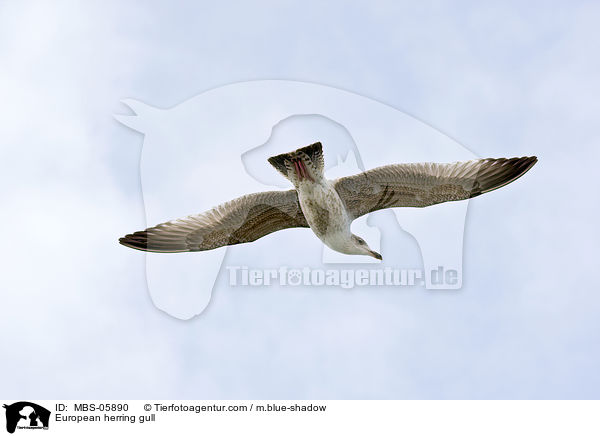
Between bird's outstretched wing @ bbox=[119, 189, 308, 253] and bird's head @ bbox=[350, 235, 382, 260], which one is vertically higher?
bird's outstretched wing @ bbox=[119, 189, 308, 253]

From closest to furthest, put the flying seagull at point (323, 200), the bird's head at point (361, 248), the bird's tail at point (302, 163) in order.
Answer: the bird's tail at point (302, 163), the flying seagull at point (323, 200), the bird's head at point (361, 248)

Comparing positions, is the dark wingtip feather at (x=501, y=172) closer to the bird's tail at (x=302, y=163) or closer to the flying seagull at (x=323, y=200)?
the flying seagull at (x=323, y=200)

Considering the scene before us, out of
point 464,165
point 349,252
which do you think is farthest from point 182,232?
point 464,165

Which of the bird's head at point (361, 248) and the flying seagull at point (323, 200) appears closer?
→ the flying seagull at point (323, 200)

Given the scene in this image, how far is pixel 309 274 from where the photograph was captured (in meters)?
10.2

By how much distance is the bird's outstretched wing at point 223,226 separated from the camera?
391 inches

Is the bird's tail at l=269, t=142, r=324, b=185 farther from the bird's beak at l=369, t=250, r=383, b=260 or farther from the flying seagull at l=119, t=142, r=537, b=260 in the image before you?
the bird's beak at l=369, t=250, r=383, b=260

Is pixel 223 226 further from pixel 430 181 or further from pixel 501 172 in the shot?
pixel 501 172

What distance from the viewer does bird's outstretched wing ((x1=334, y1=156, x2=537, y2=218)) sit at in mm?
9289

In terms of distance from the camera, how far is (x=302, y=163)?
8.91 meters

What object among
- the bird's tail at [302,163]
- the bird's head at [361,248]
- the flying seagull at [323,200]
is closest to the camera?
the bird's tail at [302,163]

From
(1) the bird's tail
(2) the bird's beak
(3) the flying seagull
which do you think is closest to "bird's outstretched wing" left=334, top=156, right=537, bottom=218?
(3) the flying seagull

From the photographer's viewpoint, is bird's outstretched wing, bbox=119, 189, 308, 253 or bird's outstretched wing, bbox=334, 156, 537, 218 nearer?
bird's outstretched wing, bbox=334, 156, 537, 218

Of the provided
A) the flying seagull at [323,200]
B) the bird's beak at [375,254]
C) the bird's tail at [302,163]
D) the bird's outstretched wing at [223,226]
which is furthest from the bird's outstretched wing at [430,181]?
the bird's outstretched wing at [223,226]
